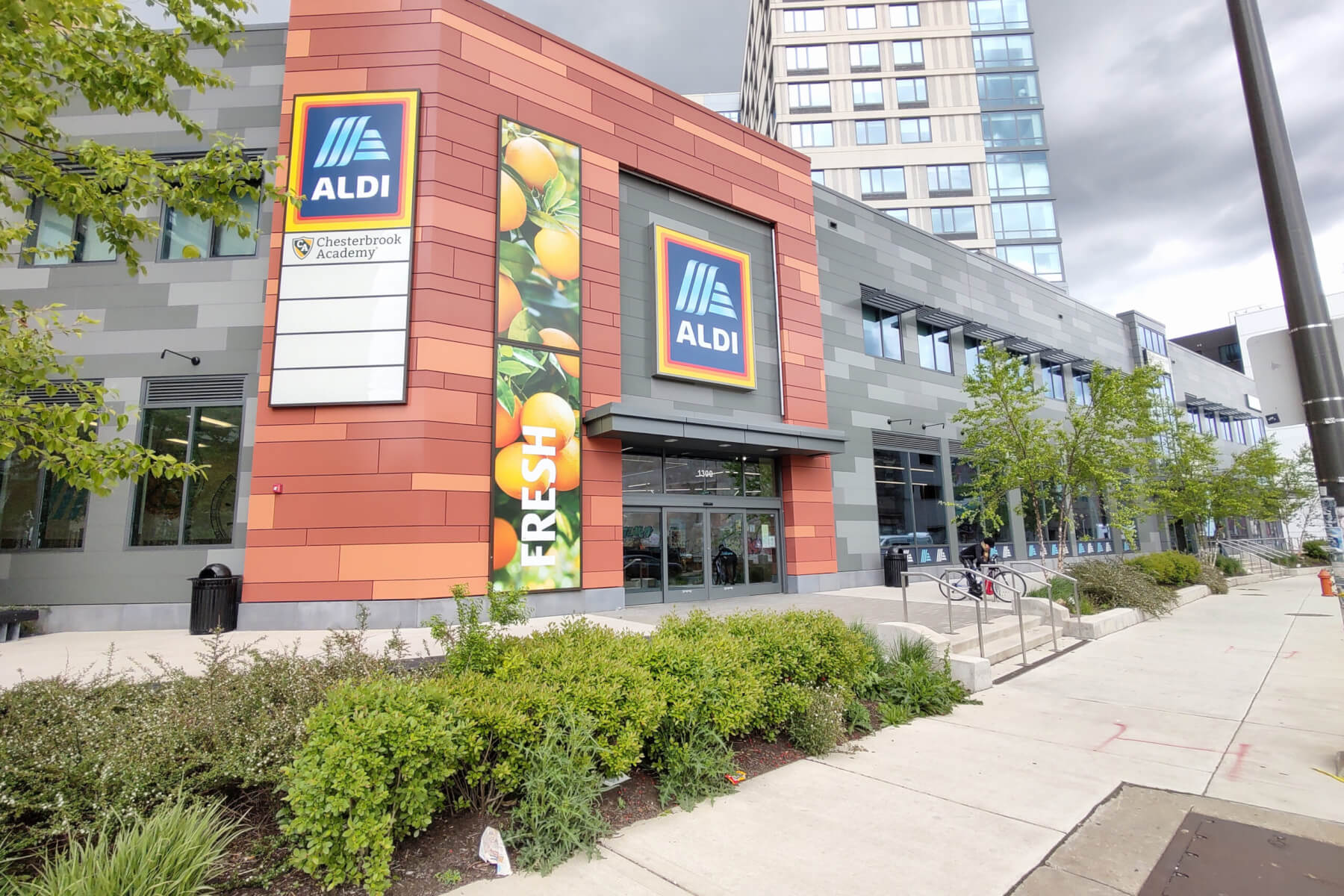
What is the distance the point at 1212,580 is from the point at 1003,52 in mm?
39842

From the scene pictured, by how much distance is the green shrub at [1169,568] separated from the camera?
17.2 metres

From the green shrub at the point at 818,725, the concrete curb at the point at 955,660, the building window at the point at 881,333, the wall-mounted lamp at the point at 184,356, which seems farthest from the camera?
the building window at the point at 881,333

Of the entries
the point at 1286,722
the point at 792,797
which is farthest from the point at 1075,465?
the point at 792,797

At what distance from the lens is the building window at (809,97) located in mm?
44094

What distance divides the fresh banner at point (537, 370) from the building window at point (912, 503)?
10.6m

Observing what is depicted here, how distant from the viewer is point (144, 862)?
9.64 ft

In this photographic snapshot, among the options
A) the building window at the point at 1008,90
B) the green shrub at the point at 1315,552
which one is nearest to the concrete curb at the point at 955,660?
the green shrub at the point at 1315,552

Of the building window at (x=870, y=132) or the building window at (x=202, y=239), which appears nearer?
the building window at (x=202, y=239)

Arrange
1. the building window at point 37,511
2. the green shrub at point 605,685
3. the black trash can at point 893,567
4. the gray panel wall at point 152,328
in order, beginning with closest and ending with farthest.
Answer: the green shrub at point 605,685
the gray panel wall at point 152,328
the building window at point 37,511
the black trash can at point 893,567

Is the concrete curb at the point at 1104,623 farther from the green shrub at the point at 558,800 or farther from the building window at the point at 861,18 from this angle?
the building window at the point at 861,18

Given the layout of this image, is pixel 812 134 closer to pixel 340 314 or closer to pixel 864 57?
pixel 864 57

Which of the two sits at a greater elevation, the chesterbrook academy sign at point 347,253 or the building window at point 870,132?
the building window at point 870,132

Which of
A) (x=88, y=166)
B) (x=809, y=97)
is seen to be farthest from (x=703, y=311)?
(x=809, y=97)

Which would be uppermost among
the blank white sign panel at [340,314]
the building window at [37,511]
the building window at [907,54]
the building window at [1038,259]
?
the building window at [907,54]
